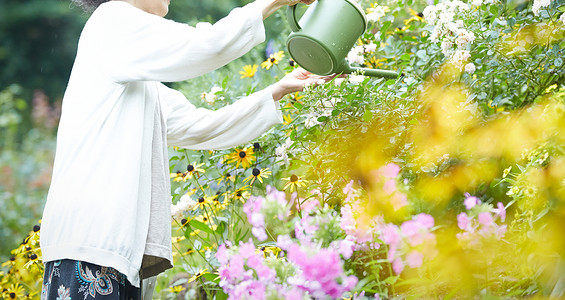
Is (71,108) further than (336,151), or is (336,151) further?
(336,151)

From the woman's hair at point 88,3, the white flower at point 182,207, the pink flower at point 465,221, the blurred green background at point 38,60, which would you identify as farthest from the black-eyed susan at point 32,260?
the blurred green background at point 38,60

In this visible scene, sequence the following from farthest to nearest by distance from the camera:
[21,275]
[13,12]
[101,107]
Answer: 1. [13,12]
2. [21,275]
3. [101,107]

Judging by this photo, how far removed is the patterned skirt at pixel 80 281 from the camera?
3.79ft

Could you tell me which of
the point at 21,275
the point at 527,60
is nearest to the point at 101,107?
the point at 527,60

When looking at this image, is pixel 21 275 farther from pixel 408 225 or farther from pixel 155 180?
pixel 408 225

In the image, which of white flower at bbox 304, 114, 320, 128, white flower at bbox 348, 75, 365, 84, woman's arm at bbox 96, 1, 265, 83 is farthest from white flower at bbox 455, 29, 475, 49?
woman's arm at bbox 96, 1, 265, 83

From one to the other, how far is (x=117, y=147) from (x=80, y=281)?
28 cm

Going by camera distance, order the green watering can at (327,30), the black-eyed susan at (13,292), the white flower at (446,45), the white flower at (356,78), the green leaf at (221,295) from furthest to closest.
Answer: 1. the black-eyed susan at (13,292)
2. the green leaf at (221,295)
3. the white flower at (446,45)
4. the white flower at (356,78)
5. the green watering can at (327,30)

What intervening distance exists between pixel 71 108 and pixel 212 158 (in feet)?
2.41

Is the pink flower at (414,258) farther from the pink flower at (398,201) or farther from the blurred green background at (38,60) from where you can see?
the blurred green background at (38,60)

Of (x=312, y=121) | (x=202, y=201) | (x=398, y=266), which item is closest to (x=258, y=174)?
(x=202, y=201)

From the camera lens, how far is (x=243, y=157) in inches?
74.2

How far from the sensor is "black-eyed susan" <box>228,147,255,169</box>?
1881 mm

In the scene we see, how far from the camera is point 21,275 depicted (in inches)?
84.7
